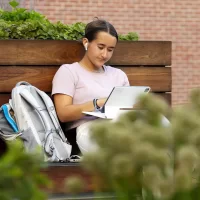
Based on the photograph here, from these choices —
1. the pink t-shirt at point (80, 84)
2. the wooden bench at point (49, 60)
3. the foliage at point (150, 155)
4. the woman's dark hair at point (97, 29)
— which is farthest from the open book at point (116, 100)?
the foliage at point (150, 155)

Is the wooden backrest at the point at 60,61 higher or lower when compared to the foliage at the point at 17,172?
lower

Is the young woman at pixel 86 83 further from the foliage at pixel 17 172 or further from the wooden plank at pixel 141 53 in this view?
the foliage at pixel 17 172

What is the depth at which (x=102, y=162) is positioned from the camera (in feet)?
2.58

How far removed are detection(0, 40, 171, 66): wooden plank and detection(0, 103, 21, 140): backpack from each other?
48 cm

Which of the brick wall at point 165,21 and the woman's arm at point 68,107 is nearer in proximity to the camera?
the woman's arm at point 68,107

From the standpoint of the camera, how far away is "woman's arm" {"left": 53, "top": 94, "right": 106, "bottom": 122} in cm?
477

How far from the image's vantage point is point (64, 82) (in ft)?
16.4

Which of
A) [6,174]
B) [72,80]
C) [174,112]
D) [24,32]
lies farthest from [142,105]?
[24,32]

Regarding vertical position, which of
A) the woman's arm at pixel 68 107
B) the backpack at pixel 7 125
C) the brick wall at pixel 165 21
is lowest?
the brick wall at pixel 165 21

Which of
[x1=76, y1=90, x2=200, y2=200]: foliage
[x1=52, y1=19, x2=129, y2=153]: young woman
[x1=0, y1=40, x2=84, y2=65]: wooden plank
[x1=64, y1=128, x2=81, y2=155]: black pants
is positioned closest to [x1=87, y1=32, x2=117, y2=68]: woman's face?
[x1=52, y1=19, x2=129, y2=153]: young woman

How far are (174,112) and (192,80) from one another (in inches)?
572

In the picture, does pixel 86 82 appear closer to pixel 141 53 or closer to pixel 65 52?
pixel 65 52

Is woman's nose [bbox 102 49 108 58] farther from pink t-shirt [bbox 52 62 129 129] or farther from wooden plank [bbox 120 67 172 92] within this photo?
wooden plank [bbox 120 67 172 92]

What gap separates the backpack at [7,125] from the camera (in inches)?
187
